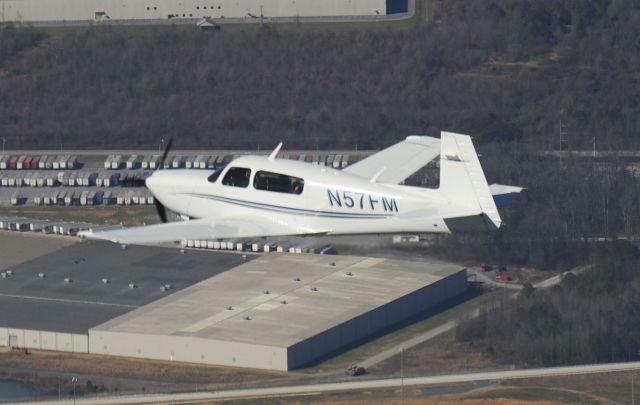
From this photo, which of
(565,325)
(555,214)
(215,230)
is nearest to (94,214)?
(555,214)

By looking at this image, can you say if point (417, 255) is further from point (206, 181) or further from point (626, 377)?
point (206, 181)

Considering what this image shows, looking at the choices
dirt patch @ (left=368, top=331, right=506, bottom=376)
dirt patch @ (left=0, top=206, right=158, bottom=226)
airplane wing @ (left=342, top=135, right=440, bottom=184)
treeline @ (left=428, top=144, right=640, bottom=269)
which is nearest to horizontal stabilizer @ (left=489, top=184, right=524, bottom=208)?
airplane wing @ (left=342, top=135, right=440, bottom=184)

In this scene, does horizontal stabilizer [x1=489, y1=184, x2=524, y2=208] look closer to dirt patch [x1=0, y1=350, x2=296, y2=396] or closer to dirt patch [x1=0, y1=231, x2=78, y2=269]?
dirt patch [x1=0, y1=350, x2=296, y2=396]

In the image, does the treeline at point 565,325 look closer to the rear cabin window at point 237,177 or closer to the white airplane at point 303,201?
the white airplane at point 303,201

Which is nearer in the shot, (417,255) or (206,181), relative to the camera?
(206,181)

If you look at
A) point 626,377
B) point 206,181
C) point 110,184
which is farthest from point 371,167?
point 110,184

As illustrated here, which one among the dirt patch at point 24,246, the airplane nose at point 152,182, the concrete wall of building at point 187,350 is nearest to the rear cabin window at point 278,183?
the airplane nose at point 152,182

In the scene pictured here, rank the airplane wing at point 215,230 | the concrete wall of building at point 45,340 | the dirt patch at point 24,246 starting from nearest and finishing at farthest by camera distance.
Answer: the airplane wing at point 215,230
the concrete wall of building at point 45,340
the dirt patch at point 24,246
